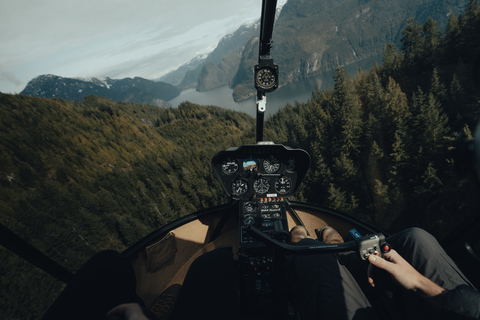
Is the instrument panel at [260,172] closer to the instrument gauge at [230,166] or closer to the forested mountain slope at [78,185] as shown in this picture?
the instrument gauge at [230,166]

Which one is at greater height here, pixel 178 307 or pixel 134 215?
pixel 178 307

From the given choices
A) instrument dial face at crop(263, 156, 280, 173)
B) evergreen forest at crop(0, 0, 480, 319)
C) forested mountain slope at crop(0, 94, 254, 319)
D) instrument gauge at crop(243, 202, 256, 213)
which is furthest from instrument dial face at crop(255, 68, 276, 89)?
forested mountain slope at crop(0, 94, 254, 319)

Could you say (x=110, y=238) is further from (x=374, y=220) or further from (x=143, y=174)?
(x=374, y=220)

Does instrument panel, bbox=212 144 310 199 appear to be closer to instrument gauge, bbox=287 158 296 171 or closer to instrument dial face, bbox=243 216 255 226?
instrument gauge, bbox=287 158 296 171

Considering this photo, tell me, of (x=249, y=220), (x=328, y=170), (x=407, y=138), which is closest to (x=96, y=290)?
(x=249, y=220)

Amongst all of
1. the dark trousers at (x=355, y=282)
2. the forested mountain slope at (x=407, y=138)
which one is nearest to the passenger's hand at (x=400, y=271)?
the dark trousers at (x=355, y=282)

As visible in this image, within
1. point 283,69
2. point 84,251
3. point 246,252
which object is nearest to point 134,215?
point 84,251
